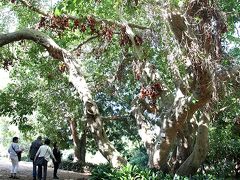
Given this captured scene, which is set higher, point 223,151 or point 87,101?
point 87,101

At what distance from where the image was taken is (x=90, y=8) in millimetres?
13227

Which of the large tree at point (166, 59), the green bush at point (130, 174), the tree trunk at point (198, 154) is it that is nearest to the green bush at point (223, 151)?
the large tree at point (166, 59)

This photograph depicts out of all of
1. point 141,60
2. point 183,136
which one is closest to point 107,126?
point 183,136

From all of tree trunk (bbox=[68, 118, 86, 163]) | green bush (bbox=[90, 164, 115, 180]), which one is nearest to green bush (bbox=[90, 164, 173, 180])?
green bush (bbox=[90, 164, 115, 180])

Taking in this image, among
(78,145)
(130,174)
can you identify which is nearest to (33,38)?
(130,174)

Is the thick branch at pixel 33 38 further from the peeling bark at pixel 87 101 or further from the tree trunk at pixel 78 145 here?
the tree trunk at pixel 78 145

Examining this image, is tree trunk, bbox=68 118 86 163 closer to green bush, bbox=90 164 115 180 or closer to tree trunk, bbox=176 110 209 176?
green bush, bbox=90 164 115 180

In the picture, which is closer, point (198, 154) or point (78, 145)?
point (198, 154)

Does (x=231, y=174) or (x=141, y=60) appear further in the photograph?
(x=231, y=174)

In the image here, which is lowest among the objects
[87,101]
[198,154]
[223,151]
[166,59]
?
[198,154]

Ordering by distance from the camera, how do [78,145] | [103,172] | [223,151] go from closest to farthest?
1. [103,172]
2. [223,151]
3. [78,145]

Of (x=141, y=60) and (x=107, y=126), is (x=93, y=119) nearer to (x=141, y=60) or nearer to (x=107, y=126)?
(x=141, y=60)

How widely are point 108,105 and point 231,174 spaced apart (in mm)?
10942

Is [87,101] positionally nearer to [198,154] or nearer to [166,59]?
[166,59]
